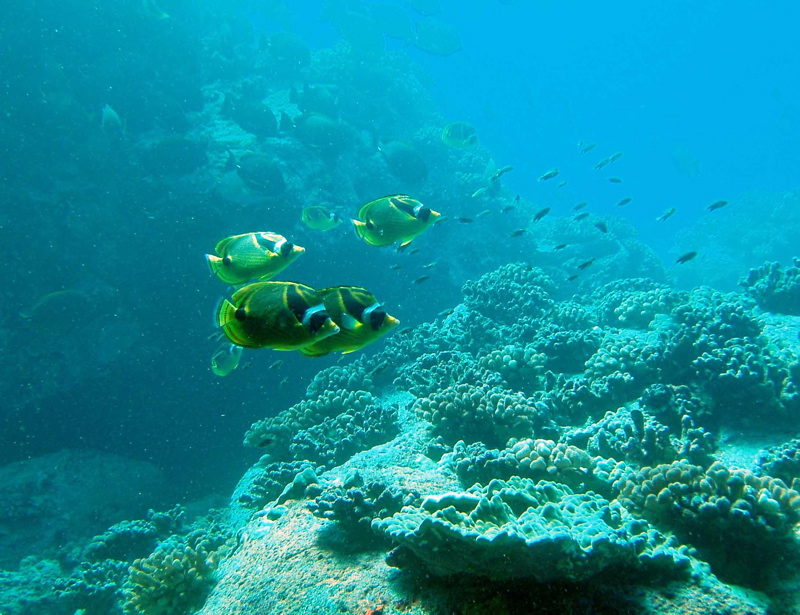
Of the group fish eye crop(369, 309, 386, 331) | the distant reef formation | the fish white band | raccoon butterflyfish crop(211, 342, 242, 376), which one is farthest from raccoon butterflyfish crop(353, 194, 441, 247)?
raccoon butterflyfish crop(211, 342, 242, 376)

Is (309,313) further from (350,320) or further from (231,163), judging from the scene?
(231,163)

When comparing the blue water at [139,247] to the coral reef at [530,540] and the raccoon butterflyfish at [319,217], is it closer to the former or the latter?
the raccoon butterflyfish at [319,217]

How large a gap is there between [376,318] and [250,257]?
1.46 meters

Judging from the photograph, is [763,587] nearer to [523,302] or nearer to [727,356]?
[727,356]

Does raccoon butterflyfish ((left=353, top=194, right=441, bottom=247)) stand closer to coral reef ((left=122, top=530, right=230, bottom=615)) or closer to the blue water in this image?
coral reef ((left=122, top=530, right=230, bottom=615))

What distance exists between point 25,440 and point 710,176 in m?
92.1

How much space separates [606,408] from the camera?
5676 mm

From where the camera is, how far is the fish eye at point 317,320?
5.98ft

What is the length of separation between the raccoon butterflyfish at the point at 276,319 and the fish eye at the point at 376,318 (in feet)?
0.87

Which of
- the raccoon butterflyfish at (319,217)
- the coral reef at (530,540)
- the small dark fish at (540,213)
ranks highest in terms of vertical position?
the small dark fish at (540,213)

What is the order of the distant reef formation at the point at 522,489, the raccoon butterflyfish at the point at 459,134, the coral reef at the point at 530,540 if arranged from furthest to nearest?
the raccoon butterflyfish at the point at 459,134 → the distant reef formation at the point at 522,489 → the coral reef at the point at 530,540

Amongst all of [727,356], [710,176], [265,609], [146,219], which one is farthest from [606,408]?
[710,176]

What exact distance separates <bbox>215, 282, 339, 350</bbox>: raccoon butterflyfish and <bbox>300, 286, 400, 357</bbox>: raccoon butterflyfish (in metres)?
0.16

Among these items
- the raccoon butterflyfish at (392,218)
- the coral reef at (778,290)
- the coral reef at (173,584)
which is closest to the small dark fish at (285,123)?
the raccoon butterflyfish at (392,218)
